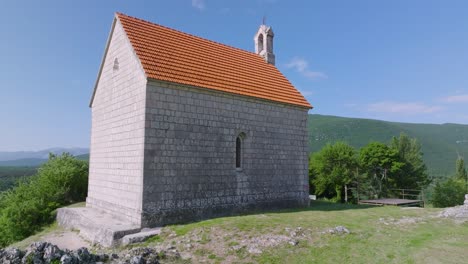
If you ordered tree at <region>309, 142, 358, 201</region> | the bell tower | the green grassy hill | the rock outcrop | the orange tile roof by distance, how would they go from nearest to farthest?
the rock outcrop, the orange tile roof, the bell tower, tree at <region>309, 142, 358, 201</region>, the green grassy hill

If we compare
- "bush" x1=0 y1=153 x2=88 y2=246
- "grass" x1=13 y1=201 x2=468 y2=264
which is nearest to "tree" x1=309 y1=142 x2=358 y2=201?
"grass" x1=13 y1=201 x2=468 y2=264

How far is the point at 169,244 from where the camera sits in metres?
9.95

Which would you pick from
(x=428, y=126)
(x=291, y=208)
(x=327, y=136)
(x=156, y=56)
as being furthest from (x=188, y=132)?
(x=428, y=126)

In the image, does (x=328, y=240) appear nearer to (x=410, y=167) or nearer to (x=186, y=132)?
(x=186, y=132)

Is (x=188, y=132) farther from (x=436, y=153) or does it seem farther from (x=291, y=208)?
(x=436, y=153)

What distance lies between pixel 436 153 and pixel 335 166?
90672 millimetres

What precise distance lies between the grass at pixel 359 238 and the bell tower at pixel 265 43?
1014 centimetres

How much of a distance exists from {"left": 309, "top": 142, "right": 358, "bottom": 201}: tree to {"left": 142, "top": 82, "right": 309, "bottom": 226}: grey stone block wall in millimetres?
21515

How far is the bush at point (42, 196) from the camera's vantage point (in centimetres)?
1659

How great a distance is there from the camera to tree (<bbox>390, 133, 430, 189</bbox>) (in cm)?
4144

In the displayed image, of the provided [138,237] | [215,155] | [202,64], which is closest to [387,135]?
[202,64]

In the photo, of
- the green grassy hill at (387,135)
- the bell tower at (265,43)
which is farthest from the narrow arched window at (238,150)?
the green grassy hill at (387,135)

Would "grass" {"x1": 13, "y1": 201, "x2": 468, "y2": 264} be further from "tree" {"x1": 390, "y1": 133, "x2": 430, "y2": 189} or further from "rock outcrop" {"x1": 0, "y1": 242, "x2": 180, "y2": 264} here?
"tree" {"x1": 390, "y1": 133, "x2": 430, "y2": 189}

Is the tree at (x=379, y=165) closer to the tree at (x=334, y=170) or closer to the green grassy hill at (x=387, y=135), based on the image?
the tree at (x=334, y=170)
